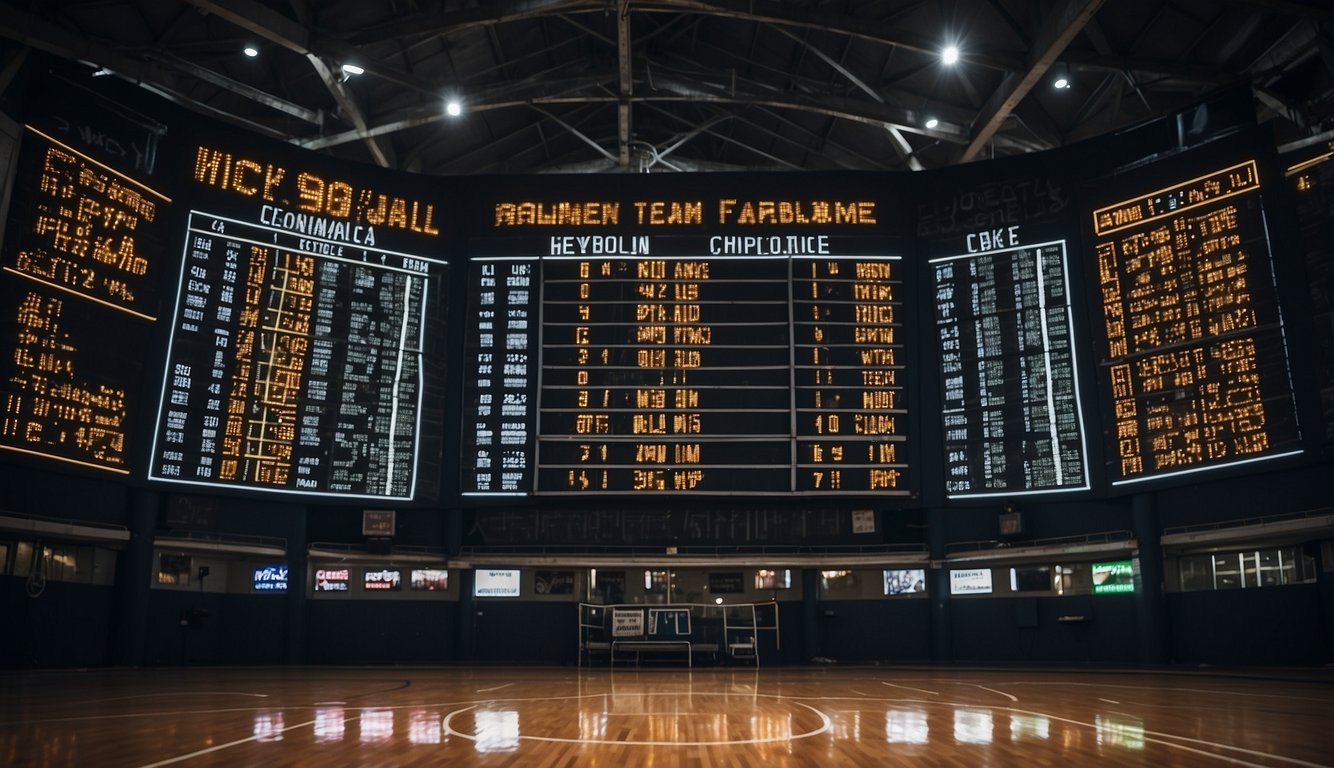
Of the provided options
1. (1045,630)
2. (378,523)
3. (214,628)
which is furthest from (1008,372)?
Result: (214,628)

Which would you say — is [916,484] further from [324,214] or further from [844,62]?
[324,214]

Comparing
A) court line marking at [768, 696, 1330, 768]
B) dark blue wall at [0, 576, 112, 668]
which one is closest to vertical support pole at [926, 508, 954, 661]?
court line marking at [768, 696, 1330, 768]

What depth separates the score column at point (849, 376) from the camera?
3366 cm

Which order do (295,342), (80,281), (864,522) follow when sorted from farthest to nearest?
(864,522), (295,342), (80,281)

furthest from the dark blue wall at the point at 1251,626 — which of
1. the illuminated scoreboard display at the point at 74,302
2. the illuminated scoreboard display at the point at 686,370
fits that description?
the illuminated scoreboard display at the point at 74,302

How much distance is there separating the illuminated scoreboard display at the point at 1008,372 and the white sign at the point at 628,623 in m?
11.3

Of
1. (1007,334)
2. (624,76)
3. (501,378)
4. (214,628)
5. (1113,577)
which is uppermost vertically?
(624,76)

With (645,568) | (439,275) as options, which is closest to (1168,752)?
(645,568)

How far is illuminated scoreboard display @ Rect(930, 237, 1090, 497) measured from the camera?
3266 centimetres

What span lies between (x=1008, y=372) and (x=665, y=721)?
22518 millimetres

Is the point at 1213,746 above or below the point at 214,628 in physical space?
below

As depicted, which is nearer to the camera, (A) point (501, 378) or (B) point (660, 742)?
(B) point (660, 742)

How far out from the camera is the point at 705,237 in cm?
3584

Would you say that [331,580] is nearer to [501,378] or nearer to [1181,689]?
[501,378]
